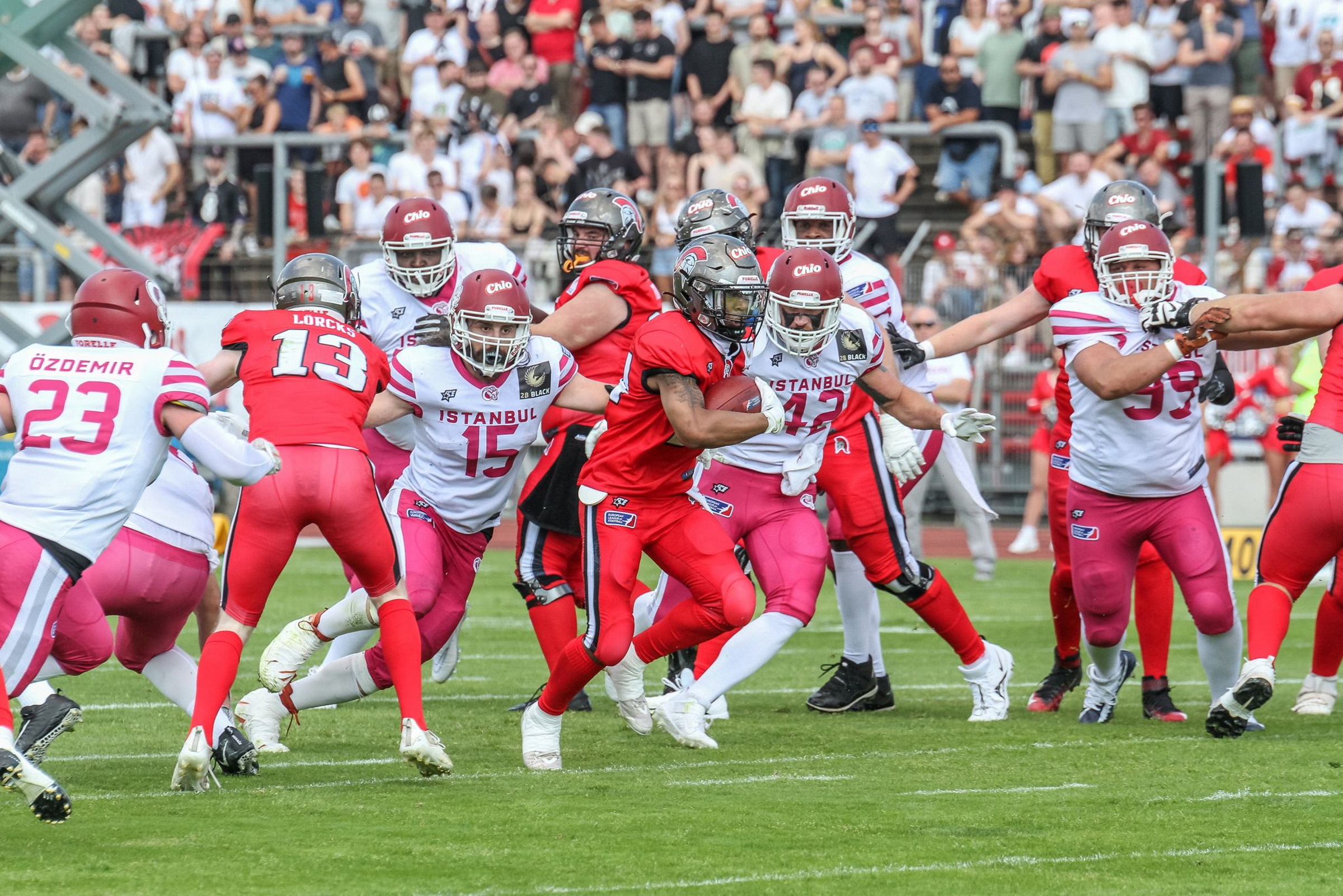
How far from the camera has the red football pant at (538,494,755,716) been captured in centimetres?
606

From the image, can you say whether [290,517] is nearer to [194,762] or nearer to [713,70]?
[194,762]

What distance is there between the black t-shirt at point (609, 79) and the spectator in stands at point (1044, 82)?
12.2 feet

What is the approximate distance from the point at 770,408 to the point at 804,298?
0.76 m

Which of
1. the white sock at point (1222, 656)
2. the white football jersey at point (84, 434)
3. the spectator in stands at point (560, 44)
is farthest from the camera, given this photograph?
the spectator in stands at point (560, 44)

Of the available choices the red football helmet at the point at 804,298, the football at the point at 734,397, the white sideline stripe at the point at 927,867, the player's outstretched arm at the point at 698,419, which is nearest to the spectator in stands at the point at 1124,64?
the red football helmet at the point at 804,298

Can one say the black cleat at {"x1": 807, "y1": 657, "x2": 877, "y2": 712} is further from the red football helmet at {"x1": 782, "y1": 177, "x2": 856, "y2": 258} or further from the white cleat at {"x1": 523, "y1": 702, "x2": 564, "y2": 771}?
the white cleat at {"x1": 523, "y1": 702, "x2": 564, "y2": 771}

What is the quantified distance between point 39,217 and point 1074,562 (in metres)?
10.8

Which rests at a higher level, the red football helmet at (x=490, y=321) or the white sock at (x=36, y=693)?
the red football helmet at (x=490, y=321)

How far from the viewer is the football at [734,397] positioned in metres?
6.15

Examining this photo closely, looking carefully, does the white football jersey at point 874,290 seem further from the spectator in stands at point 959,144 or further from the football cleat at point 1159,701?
the spectator in stands at point 959,144

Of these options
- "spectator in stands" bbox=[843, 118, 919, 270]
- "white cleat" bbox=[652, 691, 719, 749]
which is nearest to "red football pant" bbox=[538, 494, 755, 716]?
"white cleat" bbox=[652, 691, 719, 749]

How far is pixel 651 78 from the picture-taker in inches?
699

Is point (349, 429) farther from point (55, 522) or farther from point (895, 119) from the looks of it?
point (895, 119)

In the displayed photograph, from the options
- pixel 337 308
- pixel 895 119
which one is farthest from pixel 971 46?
pixel 337 308
